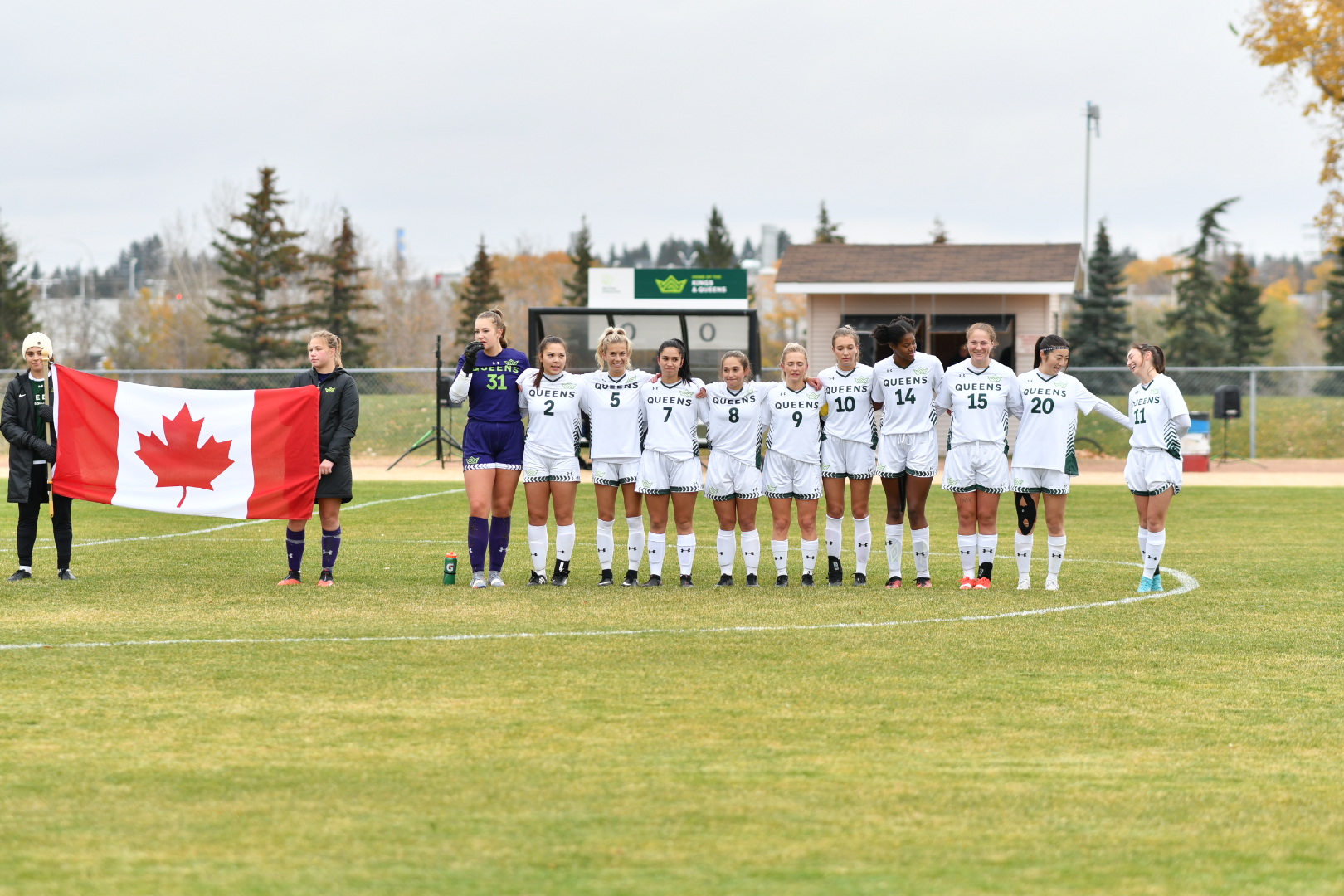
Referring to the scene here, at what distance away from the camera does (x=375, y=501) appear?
20188 millimetres

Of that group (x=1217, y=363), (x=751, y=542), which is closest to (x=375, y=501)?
(x=751, y=542)

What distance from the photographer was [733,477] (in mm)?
10859

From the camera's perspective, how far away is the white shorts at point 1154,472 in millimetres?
10875

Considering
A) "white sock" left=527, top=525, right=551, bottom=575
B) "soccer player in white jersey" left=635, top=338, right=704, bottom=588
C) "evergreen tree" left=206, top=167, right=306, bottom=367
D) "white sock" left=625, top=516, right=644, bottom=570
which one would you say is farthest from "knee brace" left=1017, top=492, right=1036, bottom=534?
"evergreen tree" left=206, top=167, right=306, bottom=367

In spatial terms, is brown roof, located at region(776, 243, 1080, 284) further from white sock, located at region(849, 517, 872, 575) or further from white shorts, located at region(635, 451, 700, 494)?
white shorts, located at region(635, 451, 700, 494)

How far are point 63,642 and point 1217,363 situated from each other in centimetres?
6239

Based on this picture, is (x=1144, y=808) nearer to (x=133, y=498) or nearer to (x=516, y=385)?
(x=516, y=385)

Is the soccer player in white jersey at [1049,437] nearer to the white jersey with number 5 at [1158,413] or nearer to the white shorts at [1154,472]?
the white jersey with number 5 at [1158,413]

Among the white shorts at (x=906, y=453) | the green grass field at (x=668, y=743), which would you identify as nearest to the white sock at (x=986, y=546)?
the green grass field at (x=668, y=743)

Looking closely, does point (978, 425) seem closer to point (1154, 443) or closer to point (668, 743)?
point (1154, 443)

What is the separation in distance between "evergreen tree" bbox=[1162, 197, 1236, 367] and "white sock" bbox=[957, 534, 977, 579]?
5705 cm

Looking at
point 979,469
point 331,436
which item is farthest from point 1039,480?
point 331,436

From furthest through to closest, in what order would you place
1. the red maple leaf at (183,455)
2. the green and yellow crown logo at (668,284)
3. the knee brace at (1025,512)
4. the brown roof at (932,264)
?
1. the brown roof at (932,264)
2. the green and yellow crown logo at (668,284)
3. the red maple leaf at (183,455)
4. the knee brace at (1025,512)

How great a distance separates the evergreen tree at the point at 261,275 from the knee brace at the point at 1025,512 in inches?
1920
